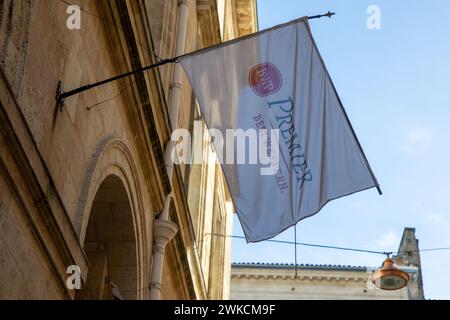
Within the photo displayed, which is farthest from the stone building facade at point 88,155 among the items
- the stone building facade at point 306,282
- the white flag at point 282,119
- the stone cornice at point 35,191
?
the stone building facade at point 306,282

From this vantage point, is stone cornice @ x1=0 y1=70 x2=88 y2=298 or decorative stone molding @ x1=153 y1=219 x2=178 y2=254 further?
decorative stone molding @ x1=153 y1=219 x2=178 y2=254

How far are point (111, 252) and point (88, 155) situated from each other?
Result: 3584mm

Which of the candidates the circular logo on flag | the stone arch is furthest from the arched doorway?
the circular logo on flag

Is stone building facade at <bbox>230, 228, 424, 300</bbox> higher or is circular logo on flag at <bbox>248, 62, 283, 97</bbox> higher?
stone building facade at <bbox>230, 228, 424, 300</bbox>

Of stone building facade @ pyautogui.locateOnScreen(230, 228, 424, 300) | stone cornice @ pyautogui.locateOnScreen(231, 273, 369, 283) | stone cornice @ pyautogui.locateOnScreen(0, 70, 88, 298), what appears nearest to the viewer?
stone cornice @ pyautogui.locateOnScreen(0, 70, 88, 298)

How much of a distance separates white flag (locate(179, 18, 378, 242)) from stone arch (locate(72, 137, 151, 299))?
1.42m

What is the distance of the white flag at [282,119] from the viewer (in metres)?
12.3

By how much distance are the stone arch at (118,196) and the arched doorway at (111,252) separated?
0.02 metres

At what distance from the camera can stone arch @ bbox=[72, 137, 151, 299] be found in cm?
1152

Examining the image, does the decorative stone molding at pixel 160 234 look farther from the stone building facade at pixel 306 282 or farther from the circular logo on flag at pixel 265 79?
the stone building facade at pixel 306 282

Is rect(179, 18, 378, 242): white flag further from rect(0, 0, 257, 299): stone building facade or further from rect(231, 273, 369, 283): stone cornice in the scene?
rect(231, 273, 369, 283): stone cornice

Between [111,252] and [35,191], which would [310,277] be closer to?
[111,252]

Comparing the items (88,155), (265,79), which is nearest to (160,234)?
(265,79)
